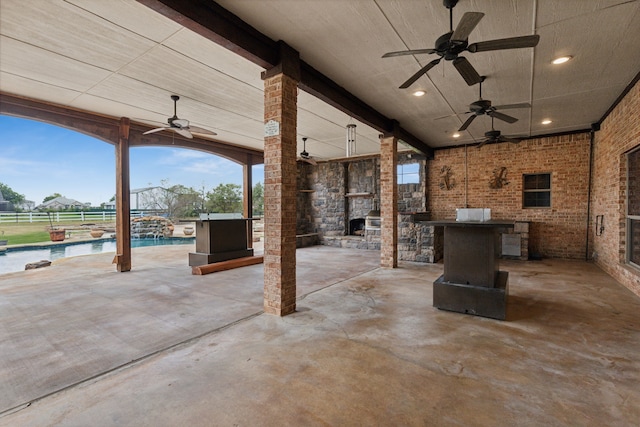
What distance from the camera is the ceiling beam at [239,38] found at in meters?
2.42

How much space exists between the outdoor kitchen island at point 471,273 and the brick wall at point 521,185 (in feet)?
16.7

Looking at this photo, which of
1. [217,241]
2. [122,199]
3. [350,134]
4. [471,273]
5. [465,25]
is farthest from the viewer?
[350,134]

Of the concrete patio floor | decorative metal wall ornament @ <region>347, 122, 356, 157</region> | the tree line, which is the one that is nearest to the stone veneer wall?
decorative metal wall ornament @ <region>347, 122, 356, 157</region>

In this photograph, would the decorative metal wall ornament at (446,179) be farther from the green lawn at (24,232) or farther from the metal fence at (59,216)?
the green lawn at (24,232)

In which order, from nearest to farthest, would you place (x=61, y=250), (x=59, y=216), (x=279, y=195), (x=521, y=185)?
1. (x=279, y=195)
2. (x=521, y=185)
3. (x=61, y=250)
4. (x=59, y=216)

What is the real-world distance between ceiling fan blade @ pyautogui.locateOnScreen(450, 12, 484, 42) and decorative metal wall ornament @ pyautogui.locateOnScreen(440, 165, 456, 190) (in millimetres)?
6807

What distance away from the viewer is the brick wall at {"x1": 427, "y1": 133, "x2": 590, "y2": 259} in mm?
6996

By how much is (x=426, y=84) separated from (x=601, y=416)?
415 centimetres

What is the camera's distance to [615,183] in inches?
202

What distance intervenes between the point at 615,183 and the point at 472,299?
4.22 meters

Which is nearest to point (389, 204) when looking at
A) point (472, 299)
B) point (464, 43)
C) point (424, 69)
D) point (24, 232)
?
point (472, 299)

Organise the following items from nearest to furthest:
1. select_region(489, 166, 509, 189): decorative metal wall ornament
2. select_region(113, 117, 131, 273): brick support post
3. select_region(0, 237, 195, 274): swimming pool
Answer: select_region(113, 117, 131, 273): brick support post, select_region(489, 166, 509, 189): decorative metal wall ornament, select_region(0, 237, 195, 274): swimming pool

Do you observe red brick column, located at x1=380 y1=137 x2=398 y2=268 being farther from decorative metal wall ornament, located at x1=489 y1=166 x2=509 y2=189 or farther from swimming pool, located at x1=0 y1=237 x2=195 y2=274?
swimming pool, located at x1=0 y1=237 x2=195 y2=274

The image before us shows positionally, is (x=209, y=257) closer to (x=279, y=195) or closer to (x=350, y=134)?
(x=279, y=195)
